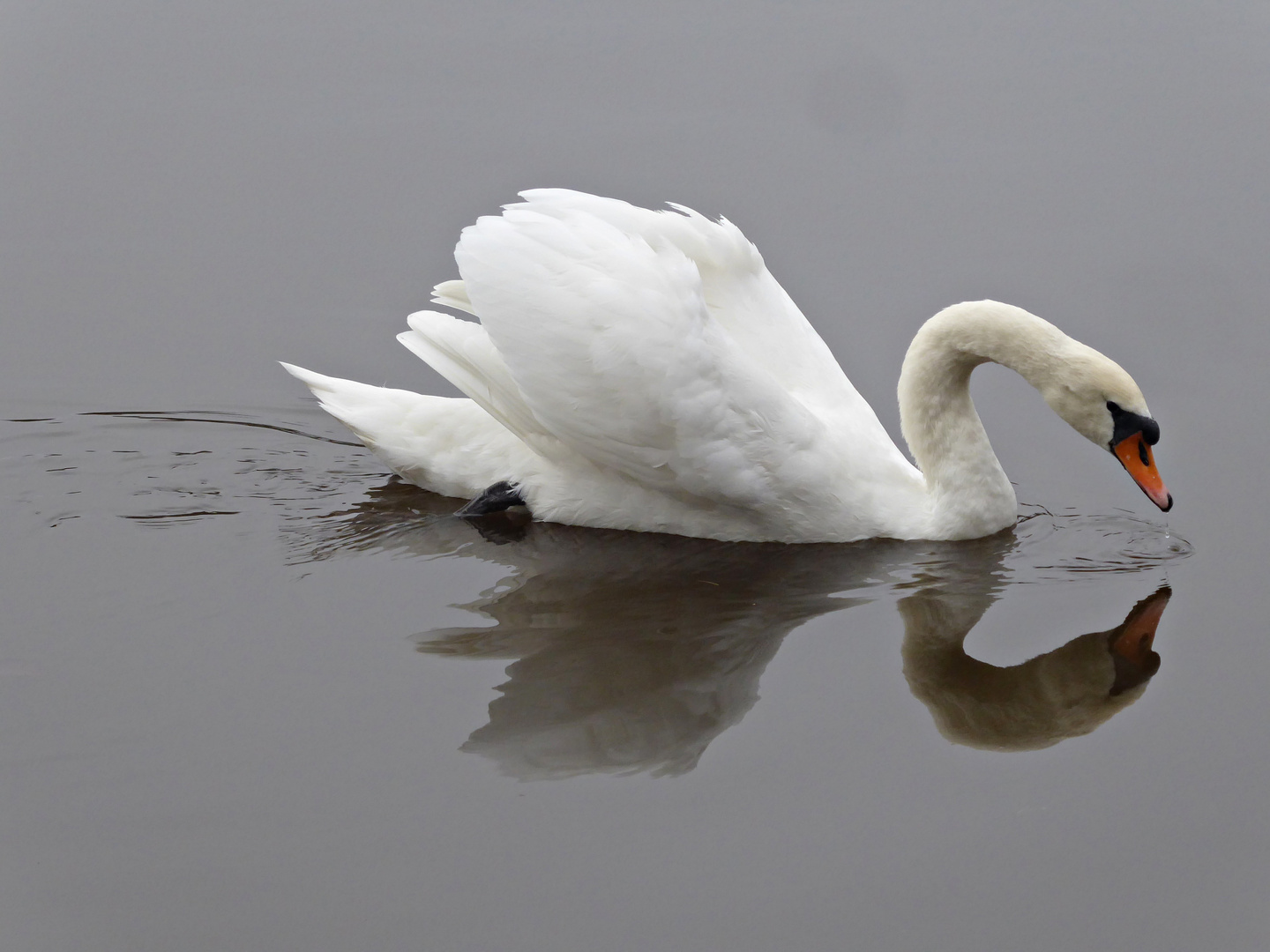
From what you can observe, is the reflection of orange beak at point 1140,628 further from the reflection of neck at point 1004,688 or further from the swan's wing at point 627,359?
the swan's wing at point 627,359

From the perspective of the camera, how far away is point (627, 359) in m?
7.38

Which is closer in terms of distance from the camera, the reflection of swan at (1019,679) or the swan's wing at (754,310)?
the reflection of swan at (1019,679)

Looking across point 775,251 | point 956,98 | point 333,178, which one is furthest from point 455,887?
point 956,98

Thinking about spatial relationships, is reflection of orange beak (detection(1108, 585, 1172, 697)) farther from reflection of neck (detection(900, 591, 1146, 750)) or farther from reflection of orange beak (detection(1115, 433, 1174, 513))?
reflection of orange beak (detection(1115, 433, 1174, 513))

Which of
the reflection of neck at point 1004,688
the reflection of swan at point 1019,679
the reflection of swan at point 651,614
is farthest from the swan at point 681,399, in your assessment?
the reflection of neck at point 1004,688

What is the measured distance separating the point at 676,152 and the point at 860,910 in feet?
25.4

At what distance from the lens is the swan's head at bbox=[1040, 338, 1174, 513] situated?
7.88 metres

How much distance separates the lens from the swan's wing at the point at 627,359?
24.3 ft

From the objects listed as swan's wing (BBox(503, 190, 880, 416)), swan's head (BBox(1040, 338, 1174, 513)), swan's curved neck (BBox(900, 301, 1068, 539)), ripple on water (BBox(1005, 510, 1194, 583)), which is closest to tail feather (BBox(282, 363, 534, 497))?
swan's wing (BBox(503, 190, 880, 416))

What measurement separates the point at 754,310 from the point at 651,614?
6.42ft

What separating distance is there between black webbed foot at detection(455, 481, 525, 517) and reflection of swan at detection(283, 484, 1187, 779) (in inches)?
3.9

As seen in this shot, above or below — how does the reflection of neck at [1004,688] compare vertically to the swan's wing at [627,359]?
below

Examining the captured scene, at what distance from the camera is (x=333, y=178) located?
468 inches

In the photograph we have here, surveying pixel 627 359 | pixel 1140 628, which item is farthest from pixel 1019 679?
pixel 627 359
